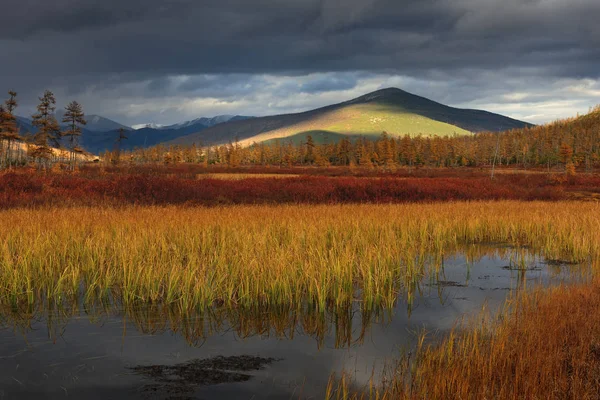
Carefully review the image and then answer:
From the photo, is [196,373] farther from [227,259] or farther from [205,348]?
[227,259]

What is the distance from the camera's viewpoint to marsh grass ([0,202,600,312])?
7383 mm

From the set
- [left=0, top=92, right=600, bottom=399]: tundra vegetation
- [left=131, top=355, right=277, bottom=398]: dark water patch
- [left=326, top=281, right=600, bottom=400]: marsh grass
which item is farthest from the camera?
[left=131, top=355, right=277, bottom=398]: dark water patch

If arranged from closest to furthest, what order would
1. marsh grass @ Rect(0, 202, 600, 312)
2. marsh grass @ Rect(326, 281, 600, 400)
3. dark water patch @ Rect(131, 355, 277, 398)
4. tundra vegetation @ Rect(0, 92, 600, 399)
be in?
marsh grass @ Rect(326, 281, 600, 400), tundra vegetation @ Rect(0, 92, 600, 399), dark water patch @ Rect(131, 355, 277, 398), marsh grass @ Rect(0, 202, 600, 312)

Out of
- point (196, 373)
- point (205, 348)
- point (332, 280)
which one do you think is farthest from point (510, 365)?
point (332, 280)

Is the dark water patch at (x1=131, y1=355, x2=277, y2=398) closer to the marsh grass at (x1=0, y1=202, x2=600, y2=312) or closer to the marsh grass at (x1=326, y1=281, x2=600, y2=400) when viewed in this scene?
the marsh grass at (x1=326, y1=281, x2=600, y2=400)

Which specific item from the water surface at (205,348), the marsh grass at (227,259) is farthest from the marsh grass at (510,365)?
the marsh grass at (227,259)

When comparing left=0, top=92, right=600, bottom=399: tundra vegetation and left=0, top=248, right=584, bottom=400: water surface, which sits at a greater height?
left=0, top=92, right=600, bottom=399: tundra vegetation

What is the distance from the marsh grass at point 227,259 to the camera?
Result: 738 centimetres

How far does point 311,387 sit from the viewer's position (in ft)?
15.4

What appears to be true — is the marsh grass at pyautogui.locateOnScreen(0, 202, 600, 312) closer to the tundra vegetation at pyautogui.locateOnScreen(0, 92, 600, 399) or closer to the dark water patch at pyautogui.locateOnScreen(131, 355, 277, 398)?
the tundra vegetation at pyautogui.locateOnScreen(0, 92, 600, 399)

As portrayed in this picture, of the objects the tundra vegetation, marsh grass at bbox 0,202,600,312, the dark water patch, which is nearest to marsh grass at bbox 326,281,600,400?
the tundra vegetation

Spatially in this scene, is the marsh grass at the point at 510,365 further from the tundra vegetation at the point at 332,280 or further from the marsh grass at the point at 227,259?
the marsh grass at the point at 227,259

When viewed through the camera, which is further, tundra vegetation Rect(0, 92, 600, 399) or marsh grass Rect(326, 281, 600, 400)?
tundra vegetation Rect(0, 92, 600, 399)

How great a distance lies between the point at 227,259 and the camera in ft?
29.0
